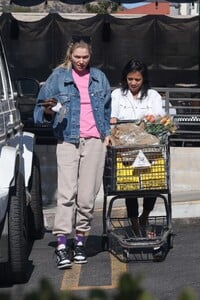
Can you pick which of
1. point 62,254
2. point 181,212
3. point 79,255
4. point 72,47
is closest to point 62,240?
point 62,254

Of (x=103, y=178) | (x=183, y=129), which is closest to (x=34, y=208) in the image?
(x=103, y=178)

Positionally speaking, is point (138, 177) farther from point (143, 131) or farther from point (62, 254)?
point (62, 254)

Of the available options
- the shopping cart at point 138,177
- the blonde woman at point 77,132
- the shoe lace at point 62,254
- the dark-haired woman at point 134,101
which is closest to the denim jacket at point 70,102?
the blonde woman at point 77,132

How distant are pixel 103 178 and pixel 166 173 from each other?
1.84ft

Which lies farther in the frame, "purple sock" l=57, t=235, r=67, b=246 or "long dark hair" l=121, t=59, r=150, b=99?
"long dark hair" l=121, t=59, r=150, b=99

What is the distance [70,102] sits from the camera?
6953 millimetres

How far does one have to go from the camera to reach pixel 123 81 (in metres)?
7.71

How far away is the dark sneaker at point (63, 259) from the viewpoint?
6977 millimetres

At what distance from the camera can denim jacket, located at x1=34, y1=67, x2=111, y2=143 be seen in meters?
6.95

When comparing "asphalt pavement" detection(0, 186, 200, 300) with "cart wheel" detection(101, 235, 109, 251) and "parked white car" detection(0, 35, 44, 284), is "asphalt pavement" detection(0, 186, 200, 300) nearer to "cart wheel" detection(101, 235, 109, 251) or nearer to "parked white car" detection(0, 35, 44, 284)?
"cart wheel" detection(101, 235, 109, 251)

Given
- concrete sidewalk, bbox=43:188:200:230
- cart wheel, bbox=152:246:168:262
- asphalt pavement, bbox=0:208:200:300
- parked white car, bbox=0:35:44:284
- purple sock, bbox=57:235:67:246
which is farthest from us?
concrete sidewalk, bbox=43:188:200:230

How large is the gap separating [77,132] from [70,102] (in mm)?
255

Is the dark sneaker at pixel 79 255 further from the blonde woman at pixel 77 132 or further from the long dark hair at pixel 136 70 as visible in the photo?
the long dark hair at pixel 136 70

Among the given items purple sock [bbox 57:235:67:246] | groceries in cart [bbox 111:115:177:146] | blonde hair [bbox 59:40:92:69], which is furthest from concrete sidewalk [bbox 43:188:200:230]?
blonde hair [bbox 59:40:92:69]
